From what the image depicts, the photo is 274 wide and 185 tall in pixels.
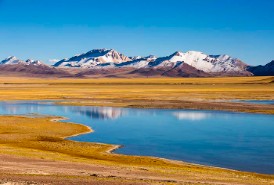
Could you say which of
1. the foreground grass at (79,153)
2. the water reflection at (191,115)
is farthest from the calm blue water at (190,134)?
the foreground grass at (79,153)

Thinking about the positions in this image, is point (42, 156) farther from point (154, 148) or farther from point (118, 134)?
point (118, 134)

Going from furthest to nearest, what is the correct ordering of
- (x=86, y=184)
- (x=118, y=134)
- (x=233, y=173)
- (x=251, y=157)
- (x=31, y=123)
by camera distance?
(x=31, y=123)
(x=118, y=134)
(x=251, y=157)
(x=233, y=173)
(x=86, y=184)

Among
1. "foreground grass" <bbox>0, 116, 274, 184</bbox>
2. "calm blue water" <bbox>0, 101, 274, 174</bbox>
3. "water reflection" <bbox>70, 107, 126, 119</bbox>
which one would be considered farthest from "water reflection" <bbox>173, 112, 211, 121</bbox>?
"foreground grass" <bbox>0, 116, 274, 184</bbox>

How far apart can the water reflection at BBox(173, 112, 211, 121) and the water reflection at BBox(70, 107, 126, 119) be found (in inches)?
327

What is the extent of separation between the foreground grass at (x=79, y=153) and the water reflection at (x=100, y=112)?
995cm

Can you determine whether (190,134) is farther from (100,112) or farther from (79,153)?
(100,112)

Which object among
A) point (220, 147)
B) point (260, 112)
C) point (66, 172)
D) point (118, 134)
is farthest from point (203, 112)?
point (66, 172)

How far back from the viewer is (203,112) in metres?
69.9

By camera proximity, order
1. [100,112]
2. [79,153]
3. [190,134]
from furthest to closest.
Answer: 1. [100,112]
2. [190,134]
3. [79,153]

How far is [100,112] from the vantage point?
229 feet

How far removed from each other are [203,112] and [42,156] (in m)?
44.0

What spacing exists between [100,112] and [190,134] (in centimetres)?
2611

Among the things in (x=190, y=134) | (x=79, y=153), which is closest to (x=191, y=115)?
(x=190, y=134)

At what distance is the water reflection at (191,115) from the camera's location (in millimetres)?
61719
